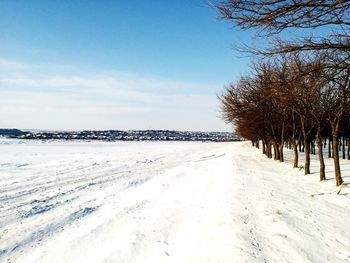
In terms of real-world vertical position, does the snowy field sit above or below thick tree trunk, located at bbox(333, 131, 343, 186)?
below

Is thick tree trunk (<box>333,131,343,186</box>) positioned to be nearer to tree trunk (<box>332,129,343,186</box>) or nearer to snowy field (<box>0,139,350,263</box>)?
tree trunk (<box>332,129,343,186</box>)

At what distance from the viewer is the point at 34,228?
7926 millimetres

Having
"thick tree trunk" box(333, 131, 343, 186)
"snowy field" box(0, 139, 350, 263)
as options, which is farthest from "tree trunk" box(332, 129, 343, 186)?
"snowy field" box(0, 139, 350, 263)

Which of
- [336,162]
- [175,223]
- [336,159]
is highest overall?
[336,159]

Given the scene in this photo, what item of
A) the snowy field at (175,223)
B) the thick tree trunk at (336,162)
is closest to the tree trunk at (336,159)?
the thick tree trunk at (336,162)

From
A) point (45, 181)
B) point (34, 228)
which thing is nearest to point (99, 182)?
point (45, 181)

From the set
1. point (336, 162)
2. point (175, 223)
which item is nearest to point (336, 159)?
point (336, 162)

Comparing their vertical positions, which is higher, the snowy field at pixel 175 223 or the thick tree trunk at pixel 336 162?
the thick tree trunk at pixel 336 162

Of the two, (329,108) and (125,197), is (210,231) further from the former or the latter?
(329,108)

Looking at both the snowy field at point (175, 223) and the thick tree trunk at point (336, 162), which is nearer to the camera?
the snowy field at point (175, 223)

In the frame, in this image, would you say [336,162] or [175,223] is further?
[336,162]

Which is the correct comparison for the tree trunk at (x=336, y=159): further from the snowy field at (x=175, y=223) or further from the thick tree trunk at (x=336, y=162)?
the snowy field at (x=175, y=223)

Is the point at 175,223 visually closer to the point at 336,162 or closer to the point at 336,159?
the point at 336,162

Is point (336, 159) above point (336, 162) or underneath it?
above
